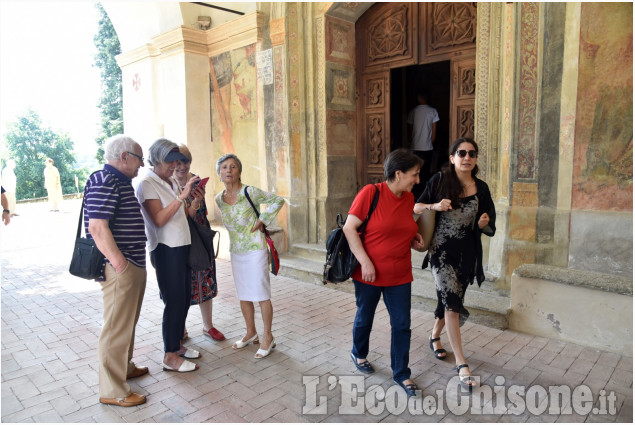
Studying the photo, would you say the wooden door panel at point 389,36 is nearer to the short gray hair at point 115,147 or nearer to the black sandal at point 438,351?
the black sandal at point 438,351

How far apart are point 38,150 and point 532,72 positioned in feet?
111

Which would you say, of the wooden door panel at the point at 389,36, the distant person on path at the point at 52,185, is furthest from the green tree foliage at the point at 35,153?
the wooden door panel at the point at 389,36

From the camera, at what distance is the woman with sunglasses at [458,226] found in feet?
11.0

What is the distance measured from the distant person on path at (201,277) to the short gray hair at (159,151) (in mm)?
214

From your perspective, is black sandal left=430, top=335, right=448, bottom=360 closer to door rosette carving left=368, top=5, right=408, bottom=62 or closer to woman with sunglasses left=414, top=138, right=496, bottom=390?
woman with sunglasses left=414, top=138, right=496, bottom=390

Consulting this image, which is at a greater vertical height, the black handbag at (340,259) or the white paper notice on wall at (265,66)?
the white paper notice on wall at (265,66)

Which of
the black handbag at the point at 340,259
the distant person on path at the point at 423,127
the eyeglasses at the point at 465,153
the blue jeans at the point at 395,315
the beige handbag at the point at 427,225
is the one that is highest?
the distant person on path at the point at 423,127

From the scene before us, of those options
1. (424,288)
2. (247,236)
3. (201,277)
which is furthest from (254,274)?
(424,288)

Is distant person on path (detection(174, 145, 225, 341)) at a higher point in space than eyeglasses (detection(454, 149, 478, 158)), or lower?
lower

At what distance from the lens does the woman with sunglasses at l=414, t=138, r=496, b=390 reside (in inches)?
132

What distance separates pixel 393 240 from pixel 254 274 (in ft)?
4.28

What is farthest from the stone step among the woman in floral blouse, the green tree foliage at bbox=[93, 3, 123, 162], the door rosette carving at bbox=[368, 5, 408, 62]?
the green tree foliage at bbox=[93, 3, 123, 162]

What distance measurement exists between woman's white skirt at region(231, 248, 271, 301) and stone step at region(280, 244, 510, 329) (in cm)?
199

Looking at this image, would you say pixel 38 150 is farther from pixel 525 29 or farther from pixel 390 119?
pixel 525 29
